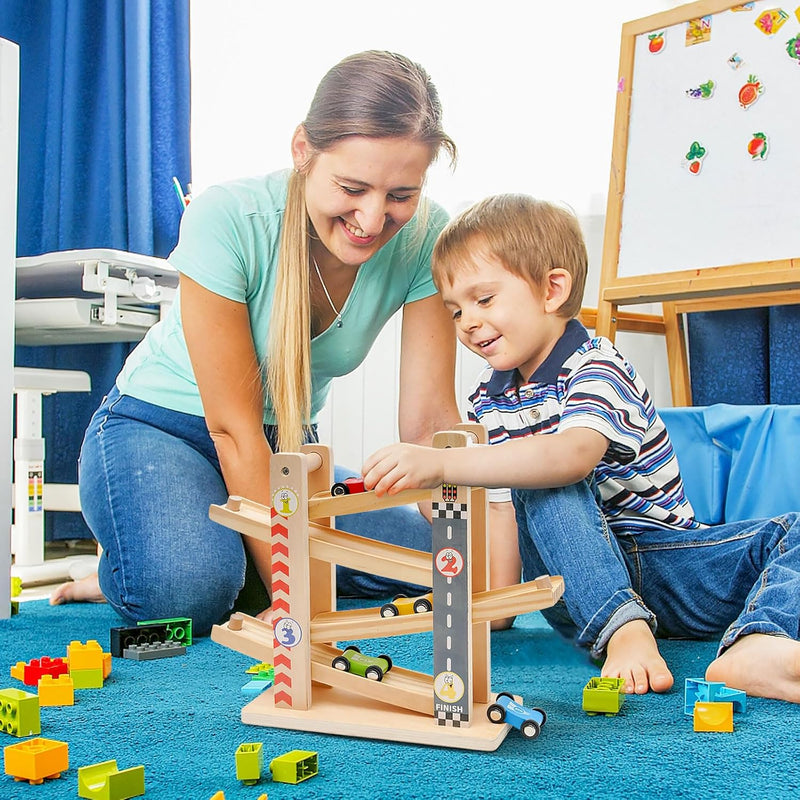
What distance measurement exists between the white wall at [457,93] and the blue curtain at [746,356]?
8cm

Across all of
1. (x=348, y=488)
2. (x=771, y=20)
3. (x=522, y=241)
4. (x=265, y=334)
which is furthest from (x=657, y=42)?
(x=348, y=488)

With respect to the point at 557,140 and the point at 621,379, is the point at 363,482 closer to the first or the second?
the point at 621,379

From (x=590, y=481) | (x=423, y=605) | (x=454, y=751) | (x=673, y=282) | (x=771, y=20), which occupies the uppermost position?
(x=771, y=20)

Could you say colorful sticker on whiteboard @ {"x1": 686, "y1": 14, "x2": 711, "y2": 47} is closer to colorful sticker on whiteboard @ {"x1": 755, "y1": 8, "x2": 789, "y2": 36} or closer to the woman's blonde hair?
colorful sticker on whiteboard @ {"x1": 755, "y1": 8, "x2": 789, "y2": 36}

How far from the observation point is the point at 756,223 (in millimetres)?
1596

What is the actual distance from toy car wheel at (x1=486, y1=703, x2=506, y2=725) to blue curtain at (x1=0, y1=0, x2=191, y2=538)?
5.40 ft

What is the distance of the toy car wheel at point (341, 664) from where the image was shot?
0.81 m

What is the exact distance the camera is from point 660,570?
3.66 ft

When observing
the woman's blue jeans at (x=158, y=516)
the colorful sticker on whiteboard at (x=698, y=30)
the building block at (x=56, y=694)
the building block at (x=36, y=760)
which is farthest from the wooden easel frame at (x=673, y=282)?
the building block at (x=36, y=760)

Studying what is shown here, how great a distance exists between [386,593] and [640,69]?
1.08 metres

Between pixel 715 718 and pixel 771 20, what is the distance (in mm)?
1287

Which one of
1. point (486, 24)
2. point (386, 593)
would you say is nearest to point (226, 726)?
point (386, 593)

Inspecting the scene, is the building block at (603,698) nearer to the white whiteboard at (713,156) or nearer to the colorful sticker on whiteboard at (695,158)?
the white whiteboard at (713,156)

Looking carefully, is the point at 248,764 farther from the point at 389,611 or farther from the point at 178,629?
the point at 178,629
